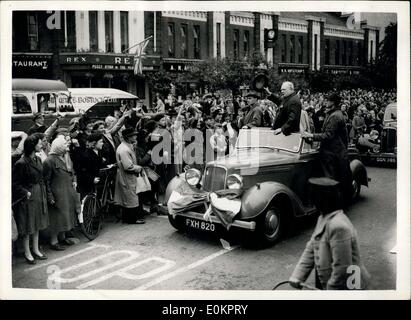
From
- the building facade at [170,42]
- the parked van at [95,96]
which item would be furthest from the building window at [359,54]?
the parked van at [95,96]

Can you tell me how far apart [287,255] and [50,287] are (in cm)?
232

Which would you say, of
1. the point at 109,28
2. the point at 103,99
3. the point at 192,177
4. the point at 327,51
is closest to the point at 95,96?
the point at 103,99

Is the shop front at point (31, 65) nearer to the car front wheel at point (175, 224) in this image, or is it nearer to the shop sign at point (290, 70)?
the car front wheel at point (175, 224)

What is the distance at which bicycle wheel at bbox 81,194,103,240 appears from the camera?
17.0 ft

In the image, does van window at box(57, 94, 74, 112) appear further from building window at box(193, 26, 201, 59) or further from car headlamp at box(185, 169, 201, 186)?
car headlamp at box(185, 169, 201, 186)

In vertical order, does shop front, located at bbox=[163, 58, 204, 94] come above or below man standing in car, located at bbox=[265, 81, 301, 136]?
above

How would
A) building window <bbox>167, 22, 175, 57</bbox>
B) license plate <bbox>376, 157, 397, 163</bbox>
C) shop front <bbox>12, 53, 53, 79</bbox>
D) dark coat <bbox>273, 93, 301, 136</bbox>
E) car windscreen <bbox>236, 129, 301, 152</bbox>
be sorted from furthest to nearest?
car windscreen <bbox>236, 129, 301, 152</bbox>, dark coat <bbox>273, 93, 301, 136</bbox>, building window <bbox>167, 22, 175, 57</bbox>, license plate <bbox>376, 157, 397, 163</bbox>, shop front <bbox>12, 53, 53, 79</bbox>

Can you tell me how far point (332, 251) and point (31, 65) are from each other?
4015 mm

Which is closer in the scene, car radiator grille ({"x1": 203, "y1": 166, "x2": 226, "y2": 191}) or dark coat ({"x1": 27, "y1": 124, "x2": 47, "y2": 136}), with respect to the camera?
car radiator grille ({"x1": 203, "y1": 166, "x2": 226, "y2": 191})

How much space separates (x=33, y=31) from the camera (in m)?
4.66

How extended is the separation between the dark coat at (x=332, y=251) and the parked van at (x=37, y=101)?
3.05 metres

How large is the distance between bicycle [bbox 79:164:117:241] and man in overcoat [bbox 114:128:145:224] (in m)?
0.19

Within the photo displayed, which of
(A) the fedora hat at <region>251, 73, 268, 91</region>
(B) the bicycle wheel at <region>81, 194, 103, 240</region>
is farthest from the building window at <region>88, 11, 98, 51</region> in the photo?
(A) the fedora hat at <region>251, 73, 268, 91</region>
